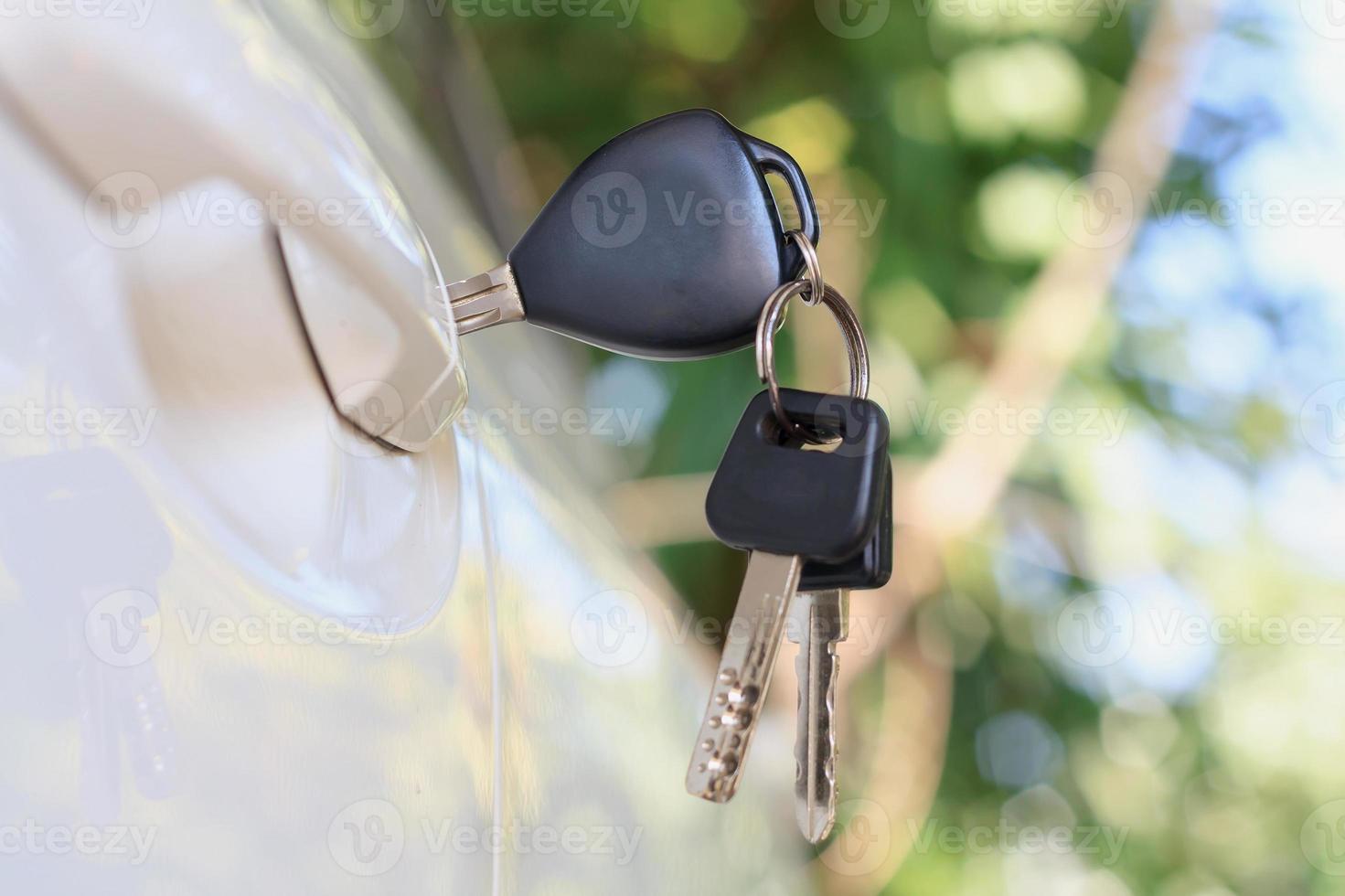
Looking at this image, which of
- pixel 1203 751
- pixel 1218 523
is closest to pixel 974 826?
pixel 1203 751

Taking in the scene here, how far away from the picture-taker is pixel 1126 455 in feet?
3.16

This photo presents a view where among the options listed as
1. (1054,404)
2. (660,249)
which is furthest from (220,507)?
(1054,404)

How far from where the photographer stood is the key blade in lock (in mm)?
326

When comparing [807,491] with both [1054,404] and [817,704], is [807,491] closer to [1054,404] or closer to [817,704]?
[817,704]

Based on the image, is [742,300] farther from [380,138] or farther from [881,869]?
[881,869]

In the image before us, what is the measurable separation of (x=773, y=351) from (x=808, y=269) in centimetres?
4

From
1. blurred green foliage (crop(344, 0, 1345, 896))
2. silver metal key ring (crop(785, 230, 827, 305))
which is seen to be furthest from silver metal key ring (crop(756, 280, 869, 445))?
blurred green foliage (crop(344, 0, 1345, 896))

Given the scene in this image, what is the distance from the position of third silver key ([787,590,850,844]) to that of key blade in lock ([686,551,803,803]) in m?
0.04

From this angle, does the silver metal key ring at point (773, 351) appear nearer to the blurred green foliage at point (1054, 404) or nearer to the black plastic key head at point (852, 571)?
the black plastic key head at point (852, 571)

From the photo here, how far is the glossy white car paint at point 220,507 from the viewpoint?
22 centimetres

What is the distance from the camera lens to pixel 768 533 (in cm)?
33

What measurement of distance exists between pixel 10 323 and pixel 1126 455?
36.8 inches

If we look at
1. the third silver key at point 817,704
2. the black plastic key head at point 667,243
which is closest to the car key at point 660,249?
the black plastic key head at point 667,243

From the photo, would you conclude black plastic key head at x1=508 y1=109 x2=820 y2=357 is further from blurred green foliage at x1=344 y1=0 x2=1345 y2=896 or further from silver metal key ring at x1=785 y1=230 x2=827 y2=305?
blurred green foliage at x1=344 y1=0 x2=1345 y2=896
